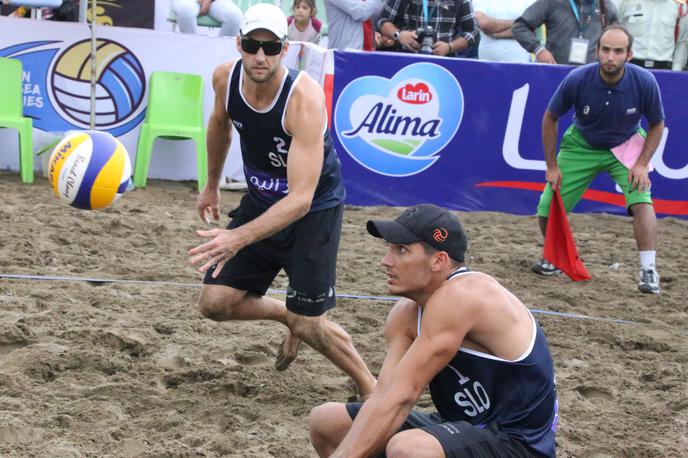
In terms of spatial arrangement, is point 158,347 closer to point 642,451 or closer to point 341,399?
point 341,399

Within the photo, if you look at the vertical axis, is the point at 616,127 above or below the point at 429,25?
below

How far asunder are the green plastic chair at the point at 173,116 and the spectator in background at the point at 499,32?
287 centimetres

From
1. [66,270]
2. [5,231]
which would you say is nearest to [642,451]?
[66,270]

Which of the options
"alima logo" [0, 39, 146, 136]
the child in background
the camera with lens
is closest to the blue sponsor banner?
the camera with lens

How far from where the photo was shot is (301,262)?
4730 millimetres

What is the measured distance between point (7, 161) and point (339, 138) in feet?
10.4

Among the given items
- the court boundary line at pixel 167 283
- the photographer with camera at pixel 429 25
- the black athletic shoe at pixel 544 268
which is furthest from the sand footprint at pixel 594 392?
the photographer with camera at pixel 429 25

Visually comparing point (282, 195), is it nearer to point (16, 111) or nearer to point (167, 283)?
point (167, 283)

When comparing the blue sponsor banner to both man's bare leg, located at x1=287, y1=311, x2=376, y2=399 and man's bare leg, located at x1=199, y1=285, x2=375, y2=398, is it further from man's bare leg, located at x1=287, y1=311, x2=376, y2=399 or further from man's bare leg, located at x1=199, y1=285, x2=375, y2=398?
man's bare leg, located at x1=287, y1=311, x2=376, y2=399

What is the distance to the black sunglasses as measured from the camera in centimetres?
459

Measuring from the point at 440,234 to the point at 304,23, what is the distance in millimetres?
7186

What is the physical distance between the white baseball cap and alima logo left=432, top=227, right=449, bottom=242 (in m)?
1.61

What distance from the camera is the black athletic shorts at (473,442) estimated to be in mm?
3309

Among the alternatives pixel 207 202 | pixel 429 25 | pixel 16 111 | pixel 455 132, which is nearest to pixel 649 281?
pixel 455 132
